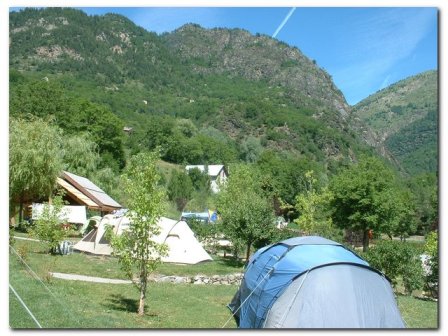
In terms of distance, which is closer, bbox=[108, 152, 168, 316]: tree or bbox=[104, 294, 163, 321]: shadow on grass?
bbox=[108, 152, 168, 316]: tree

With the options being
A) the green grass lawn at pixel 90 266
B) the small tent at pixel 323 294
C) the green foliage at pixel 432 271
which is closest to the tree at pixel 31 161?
the green grass lawn at pixel 90 266

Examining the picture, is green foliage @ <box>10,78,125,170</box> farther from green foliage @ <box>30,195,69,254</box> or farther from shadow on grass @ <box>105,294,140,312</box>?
shadow on grass @ <box>105,294,140,312</box>

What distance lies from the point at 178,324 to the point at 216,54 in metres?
121

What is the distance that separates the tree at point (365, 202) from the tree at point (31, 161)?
63.6ft

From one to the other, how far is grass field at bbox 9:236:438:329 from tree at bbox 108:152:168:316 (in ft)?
3.12

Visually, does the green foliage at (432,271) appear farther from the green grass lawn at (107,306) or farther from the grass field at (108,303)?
the green grass lawn at (107,306)

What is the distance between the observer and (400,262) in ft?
51.5

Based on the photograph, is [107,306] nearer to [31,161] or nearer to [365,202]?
[31,161]

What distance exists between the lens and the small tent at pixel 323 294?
7.75m

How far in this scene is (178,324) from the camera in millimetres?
9188

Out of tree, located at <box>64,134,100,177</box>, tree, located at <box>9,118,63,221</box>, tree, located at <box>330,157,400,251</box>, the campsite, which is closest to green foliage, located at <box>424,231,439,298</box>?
the campsite

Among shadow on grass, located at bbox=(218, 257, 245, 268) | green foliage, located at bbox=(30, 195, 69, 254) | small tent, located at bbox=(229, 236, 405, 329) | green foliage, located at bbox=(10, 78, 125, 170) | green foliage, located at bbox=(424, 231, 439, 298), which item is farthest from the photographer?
green foliage, located at bbox=(10, 78, 125, 170)

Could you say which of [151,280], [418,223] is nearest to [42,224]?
[151,280]

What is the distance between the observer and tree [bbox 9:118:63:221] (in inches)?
758
